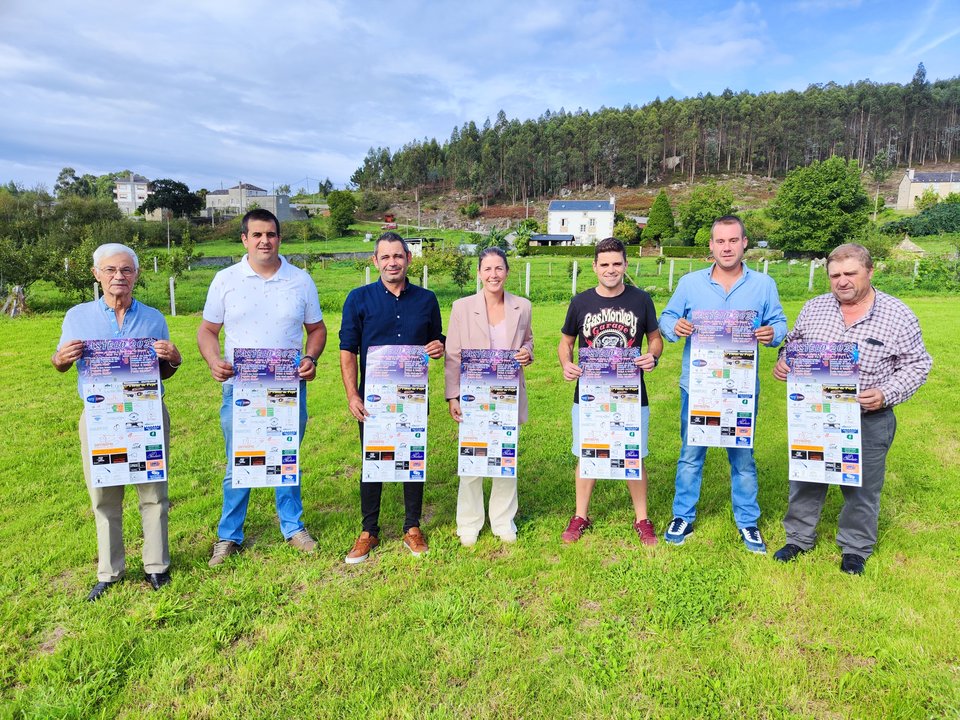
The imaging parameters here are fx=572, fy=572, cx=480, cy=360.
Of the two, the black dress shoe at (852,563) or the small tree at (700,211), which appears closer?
the black dress shoe at (852,563)

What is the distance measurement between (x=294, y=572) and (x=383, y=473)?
925 mm

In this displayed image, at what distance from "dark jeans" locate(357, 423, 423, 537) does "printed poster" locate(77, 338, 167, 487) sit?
1.39 metres

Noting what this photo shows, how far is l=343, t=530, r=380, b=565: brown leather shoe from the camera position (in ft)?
13.8

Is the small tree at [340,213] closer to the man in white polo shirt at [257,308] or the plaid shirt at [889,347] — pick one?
the man in white polo shirt at [257,308]

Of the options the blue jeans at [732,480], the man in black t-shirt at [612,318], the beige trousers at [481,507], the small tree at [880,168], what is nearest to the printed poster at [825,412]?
the blue jeans at [732,480]

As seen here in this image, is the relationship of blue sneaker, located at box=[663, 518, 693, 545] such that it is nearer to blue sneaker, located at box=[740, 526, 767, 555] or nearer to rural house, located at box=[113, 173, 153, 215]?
blue sneaker, located at box=[740, 526, 767, 555]

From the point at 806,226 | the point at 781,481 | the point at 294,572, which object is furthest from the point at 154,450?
the point at 806,226

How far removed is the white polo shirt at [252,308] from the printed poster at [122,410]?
0.53m

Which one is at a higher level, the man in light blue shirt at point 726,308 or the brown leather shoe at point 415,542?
the man in light blue shirt at point 726,308

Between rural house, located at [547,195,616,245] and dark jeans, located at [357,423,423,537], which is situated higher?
rural house, located at [547,195,616,245]

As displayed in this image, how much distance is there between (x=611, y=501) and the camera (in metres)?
5.32

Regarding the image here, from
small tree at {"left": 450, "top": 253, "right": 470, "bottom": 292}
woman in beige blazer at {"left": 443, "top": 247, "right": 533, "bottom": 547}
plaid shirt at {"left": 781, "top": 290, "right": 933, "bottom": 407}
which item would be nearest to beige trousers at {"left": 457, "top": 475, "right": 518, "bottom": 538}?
woman in beige blazer at {"left": 443, "top": 247, "right": 533, "bottom": 547}

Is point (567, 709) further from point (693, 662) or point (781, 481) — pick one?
point (781, 481)

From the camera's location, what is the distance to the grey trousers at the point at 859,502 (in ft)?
12.8
